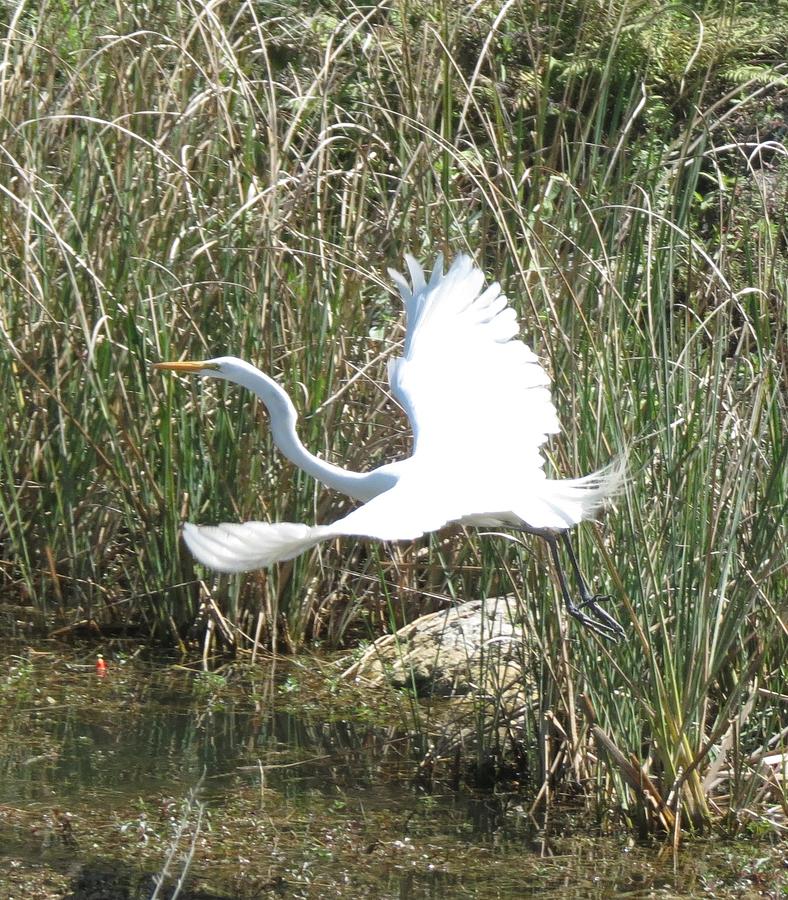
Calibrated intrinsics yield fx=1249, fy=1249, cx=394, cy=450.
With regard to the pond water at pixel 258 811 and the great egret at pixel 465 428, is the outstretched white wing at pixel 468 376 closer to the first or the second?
the great egret at pixel 465 428

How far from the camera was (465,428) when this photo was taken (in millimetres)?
2936

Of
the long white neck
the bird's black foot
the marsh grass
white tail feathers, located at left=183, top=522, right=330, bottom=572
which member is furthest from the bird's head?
white tail feathers, located at left=183, top=522, right=330, bottom=572

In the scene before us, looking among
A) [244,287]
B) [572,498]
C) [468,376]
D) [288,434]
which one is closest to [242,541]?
[572,498]

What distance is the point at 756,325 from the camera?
3.10 m

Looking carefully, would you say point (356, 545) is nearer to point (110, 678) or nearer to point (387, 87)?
point (110, 678)

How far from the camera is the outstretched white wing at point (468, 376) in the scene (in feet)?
9.36

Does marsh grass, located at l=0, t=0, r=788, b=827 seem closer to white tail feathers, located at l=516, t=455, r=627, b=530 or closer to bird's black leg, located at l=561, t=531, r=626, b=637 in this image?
bird's black leg, located at l=561, t=531, r=626, b=637

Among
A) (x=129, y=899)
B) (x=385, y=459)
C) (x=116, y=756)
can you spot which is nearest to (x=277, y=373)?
(x=385, y=459)

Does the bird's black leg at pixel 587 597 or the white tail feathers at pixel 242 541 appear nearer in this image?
the white tail feathers at pixel 242 541

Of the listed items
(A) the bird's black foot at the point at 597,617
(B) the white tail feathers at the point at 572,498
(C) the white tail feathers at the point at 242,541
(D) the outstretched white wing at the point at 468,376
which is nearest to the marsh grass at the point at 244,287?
(D) the outstretched white wing at the point at 468,376

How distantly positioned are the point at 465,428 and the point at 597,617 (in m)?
0.53

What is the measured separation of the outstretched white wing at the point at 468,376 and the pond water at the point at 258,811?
85 cm

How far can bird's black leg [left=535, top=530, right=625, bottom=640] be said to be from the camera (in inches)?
103

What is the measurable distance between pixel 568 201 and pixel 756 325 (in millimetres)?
558
